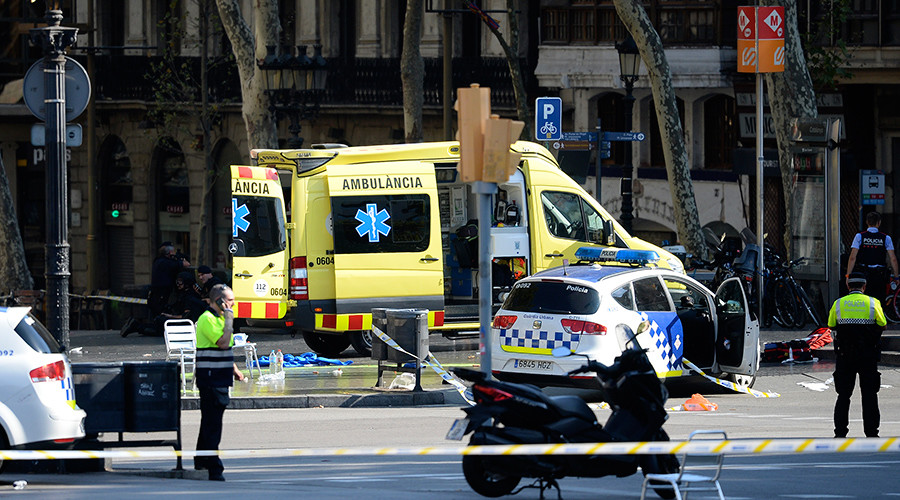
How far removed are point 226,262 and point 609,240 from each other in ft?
71.0

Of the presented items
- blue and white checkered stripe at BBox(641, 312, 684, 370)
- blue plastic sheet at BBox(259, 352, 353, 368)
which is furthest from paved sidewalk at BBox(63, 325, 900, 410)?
blue and white checkered stripe at BBox(641, 312, 684, 370)

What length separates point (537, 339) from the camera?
1669 centimetres

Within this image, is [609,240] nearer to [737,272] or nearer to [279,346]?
[737,272]

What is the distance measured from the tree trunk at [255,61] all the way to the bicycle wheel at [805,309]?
9733 mm

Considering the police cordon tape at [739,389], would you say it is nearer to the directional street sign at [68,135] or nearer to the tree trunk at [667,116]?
the directional street sign at [68,135]

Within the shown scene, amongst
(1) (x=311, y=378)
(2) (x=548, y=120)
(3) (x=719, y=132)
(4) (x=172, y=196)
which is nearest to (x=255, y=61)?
(2) (x=548, y=120)

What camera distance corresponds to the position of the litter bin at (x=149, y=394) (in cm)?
1270

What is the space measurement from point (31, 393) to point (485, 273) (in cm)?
355

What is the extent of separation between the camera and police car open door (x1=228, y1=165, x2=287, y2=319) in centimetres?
2102

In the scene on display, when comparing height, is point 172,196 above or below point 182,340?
above

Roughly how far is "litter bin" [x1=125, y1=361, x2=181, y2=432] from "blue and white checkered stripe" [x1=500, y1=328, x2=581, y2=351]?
4914 mm

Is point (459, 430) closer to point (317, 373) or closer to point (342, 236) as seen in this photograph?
point (317, 373)

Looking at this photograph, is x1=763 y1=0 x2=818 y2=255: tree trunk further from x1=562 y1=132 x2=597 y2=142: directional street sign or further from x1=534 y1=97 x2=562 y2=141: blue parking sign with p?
x1=534 y1=97 x2=562 y2=141: blue parking sign with p

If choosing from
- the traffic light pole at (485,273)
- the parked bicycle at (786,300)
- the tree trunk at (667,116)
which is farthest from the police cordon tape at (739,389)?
the tree trunk at (667,116)
